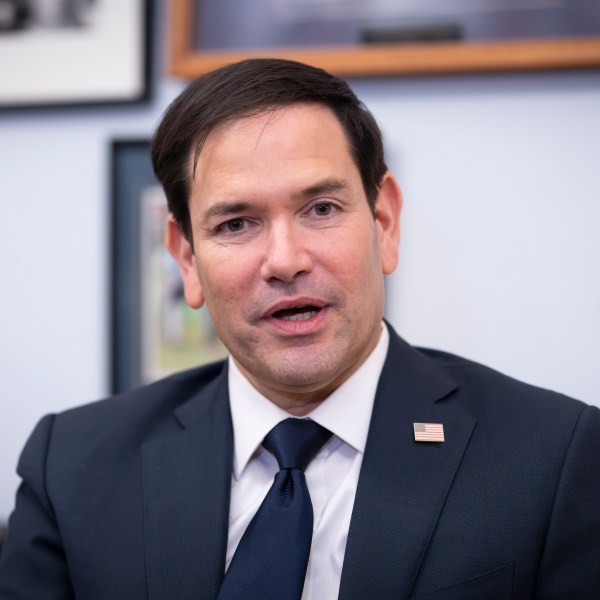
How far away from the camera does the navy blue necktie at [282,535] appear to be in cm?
108

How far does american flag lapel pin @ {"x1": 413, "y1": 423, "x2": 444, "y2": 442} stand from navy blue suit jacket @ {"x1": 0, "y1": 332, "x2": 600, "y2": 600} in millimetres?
10

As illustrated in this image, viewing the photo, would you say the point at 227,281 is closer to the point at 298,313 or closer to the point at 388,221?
the point at 298,313

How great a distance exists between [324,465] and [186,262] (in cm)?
41

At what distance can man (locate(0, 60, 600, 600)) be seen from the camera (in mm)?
1083

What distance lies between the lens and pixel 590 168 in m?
1.47

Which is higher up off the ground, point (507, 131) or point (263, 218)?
point (507, 131)

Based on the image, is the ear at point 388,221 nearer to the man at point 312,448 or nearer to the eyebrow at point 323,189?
the man at point 312,448

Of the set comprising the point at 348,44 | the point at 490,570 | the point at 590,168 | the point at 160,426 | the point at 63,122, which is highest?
the point at 348,44

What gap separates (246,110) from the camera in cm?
115

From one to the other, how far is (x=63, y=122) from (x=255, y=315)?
2.71 ft

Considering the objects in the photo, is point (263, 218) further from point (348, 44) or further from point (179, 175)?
point (348, 44)

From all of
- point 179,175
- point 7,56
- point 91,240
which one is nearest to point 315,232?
point 179,175

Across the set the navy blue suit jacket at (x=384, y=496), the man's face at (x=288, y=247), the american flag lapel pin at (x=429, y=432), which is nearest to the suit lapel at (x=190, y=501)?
the navy blue suit jacket at (x=384, y=496)

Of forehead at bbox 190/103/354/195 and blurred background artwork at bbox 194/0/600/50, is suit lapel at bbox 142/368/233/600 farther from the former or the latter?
blurred background artwork at bbox 194/0/600/50
